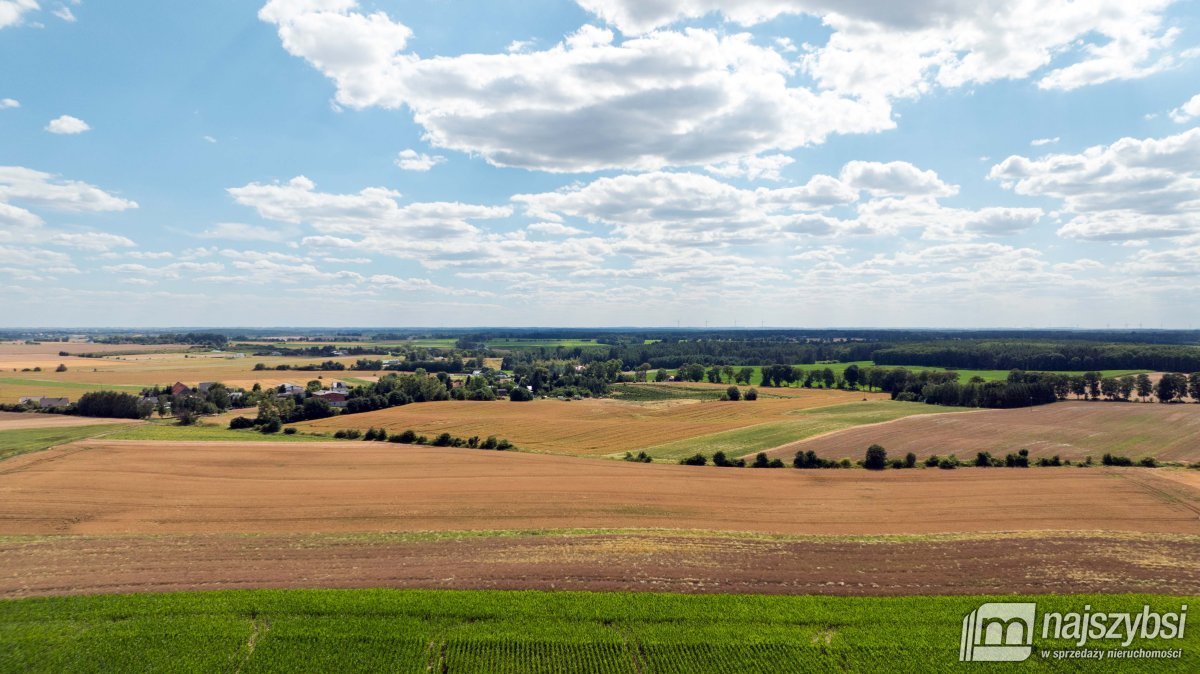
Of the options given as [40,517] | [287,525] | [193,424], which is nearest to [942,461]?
[287,525]

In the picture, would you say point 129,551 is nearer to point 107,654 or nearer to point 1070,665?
point 107,654

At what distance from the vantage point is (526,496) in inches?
1599

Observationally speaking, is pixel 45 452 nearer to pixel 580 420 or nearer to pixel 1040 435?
pixel 580 420

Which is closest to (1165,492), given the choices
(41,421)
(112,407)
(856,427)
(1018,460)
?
(1018,460)

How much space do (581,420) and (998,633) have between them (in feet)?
198

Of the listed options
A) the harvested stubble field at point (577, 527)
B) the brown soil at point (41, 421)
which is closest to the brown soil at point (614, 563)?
the harvested stubble field at point (577, 527)

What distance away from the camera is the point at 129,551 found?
29281 millimetres

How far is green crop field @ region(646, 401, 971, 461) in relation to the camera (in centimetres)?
6041

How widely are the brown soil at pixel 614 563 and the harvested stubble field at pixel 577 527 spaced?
4.8 inches

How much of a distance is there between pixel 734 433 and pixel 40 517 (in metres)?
60.5

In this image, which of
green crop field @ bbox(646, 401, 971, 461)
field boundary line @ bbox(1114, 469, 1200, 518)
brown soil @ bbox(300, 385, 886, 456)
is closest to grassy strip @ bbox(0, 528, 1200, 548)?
field boundary line @ bbox(1114, 469, 1200, 518)

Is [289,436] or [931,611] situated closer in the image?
Result: [931,611]

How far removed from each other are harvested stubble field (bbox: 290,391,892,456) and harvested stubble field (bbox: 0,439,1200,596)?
15.5 metres

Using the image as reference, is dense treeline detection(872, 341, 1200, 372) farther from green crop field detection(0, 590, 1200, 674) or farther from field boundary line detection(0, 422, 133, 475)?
field boundary line detection(0, 422, 133, 475)
